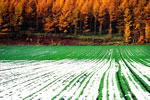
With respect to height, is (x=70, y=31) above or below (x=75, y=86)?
above

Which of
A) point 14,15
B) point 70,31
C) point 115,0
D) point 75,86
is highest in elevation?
point 115,0

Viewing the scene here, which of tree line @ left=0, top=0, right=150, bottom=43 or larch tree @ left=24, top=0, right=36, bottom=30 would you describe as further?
larch tree @ left=24, top=0, right=36, bottom=30

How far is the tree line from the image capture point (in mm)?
43281

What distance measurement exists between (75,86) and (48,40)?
36.1m

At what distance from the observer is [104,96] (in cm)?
516

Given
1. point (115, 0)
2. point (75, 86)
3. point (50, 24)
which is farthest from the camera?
point (115, 0)

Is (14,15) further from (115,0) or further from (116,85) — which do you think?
(116,85)

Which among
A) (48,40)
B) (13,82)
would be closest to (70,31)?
(48,40)

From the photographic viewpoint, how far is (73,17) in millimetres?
48031

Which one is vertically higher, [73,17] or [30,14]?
[30,14]

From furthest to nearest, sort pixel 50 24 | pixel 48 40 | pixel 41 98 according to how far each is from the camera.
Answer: pixel 50 24 < pixel 48 40 < pixel 41 98

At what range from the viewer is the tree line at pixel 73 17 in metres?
43.3

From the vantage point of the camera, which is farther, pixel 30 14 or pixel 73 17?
pixel 30 14

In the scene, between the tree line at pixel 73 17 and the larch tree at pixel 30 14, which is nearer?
the tree line at pixel 73 17
